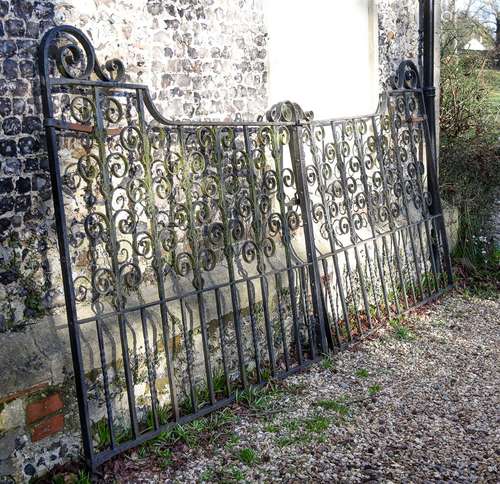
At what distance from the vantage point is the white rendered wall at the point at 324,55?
16.8ft

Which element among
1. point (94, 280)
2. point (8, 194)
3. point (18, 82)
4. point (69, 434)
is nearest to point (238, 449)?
point (69, 434)

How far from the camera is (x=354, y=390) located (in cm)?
457

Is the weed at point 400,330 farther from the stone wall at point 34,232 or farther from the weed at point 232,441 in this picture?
the stone wall at point 34,232

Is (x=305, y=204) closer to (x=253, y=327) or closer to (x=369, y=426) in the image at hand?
→ (x=253, y=327)

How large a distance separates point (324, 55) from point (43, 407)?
381cm

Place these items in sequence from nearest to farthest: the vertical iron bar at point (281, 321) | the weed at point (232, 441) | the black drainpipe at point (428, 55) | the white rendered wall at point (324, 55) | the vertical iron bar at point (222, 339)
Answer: the weed at point (232, 441)
the vertical iron bar at point (222, 339)
the vertical iron bar at point (281, 321)
the white rendered wall at point (324, 55)
the black drainpipe at point (428, 55)

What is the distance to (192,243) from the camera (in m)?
4.05

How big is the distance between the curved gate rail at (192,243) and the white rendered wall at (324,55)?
0.33 metres

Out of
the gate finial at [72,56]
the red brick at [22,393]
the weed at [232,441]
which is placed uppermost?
the gate finial at [72,56]

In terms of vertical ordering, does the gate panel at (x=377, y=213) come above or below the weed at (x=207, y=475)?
above

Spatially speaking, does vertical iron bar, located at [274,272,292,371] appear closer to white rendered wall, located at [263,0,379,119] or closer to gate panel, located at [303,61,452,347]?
gate panel, located at [303,61,452,347]

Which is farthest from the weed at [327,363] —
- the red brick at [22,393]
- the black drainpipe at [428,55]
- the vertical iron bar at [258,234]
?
the black drainpipe at [428,55]

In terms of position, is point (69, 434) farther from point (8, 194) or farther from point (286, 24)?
point (286, 24)

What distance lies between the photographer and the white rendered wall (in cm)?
512
